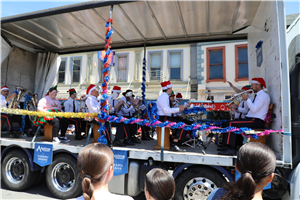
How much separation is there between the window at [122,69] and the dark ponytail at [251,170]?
15469mm

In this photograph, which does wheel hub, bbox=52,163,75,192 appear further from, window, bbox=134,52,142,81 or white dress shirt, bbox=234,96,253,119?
window, bbox=134,52,142,81

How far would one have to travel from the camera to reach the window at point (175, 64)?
15586mm

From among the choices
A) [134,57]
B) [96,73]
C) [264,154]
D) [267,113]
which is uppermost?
[134,57]

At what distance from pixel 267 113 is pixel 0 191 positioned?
20.1 feet

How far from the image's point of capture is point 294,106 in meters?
3.08

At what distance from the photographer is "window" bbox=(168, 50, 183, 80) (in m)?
15.6

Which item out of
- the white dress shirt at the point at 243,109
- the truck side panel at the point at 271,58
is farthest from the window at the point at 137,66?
the truck side panel at the point at 271,58

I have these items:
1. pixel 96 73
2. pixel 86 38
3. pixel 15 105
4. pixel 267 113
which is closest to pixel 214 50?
pixel 96 73

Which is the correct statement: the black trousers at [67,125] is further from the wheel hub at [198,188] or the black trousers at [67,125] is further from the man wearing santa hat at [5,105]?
the wheel hub at [198,188]

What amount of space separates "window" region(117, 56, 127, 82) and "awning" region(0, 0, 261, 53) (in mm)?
9115

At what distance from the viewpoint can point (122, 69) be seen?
16688mm

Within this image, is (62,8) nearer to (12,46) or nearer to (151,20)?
Result: (151,20)

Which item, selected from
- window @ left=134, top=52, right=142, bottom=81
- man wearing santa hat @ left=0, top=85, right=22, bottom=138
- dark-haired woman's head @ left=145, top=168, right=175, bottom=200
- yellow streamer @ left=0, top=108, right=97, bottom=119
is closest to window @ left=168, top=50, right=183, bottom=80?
window @ left=134, top=52, right=142, bottom=81

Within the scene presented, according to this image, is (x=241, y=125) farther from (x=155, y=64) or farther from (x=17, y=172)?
(x=155, y=64)
